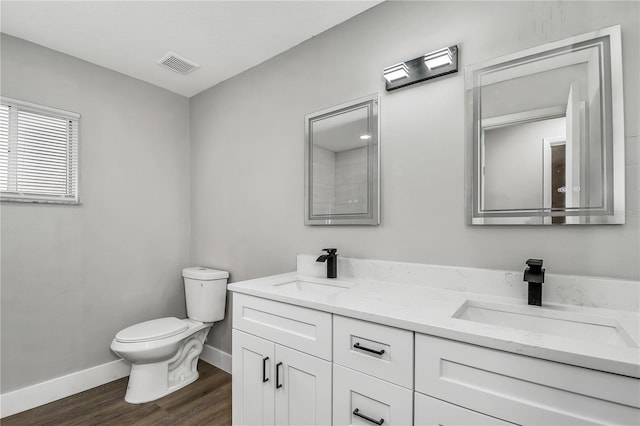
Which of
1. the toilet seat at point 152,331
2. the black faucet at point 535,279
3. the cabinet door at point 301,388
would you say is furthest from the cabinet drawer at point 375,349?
the toilet seat at point 152,331

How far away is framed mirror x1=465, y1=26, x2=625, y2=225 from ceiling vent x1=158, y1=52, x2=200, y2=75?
196cm

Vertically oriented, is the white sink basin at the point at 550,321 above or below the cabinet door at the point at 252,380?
above

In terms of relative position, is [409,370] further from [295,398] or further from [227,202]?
[227,202]

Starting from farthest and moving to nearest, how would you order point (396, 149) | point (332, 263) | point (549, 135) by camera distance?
point (332, 263) < point (396, 149) < point (549, 135)

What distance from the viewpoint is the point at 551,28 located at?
49.8 inches

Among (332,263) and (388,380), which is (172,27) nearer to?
(332,263)

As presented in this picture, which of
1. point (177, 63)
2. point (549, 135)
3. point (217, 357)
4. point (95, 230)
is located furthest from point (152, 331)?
point (549, 135)

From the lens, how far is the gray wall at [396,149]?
3.92 ft

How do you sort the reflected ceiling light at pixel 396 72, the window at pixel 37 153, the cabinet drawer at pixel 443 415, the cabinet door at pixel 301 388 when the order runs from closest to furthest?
the cabinet drawer at pixel 443 415 → the cabinet door at pixel 301 388 → the reflected ceiling light at pixel 396 72 → the window at pixel 37 153

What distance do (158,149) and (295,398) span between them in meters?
2.36

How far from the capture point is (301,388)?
4.32 ft

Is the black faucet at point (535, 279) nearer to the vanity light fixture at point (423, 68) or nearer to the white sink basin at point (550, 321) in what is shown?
the white sink basin at point (550, 321)

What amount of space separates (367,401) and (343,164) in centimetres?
122

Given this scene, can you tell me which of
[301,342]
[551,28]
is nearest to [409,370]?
[301,342]
